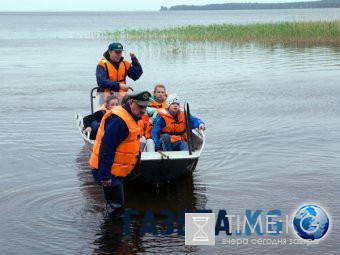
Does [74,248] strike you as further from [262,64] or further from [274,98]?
[262,64]

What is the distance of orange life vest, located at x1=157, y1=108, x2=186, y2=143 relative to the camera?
10.1 metres

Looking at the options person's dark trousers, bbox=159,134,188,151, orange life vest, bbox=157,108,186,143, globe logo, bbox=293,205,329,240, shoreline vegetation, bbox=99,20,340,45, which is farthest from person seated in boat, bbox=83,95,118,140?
shoreline vegetation, bbox=99,20,340,45

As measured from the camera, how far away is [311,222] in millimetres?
8328

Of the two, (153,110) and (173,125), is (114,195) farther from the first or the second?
(153,110)

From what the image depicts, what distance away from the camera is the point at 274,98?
19109mm

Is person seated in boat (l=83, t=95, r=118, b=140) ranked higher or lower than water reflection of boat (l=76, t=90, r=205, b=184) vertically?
higher

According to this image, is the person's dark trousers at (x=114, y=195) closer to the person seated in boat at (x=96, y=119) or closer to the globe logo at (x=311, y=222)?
the globe logo at (x=311, y=222)

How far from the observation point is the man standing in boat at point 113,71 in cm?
1147

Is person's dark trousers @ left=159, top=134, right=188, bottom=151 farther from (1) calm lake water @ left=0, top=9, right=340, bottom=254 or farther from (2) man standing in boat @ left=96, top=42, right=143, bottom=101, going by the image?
(2) man standing in boat @ left=96, top=42, right=143, bottom=101

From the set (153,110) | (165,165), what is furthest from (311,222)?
(153,110)

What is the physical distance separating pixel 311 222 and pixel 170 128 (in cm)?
277

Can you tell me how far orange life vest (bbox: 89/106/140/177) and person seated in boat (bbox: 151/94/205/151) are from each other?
2.73 m

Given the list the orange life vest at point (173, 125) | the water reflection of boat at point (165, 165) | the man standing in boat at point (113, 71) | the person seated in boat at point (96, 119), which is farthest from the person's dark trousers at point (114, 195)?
the man standing in boat at point (113, 71)

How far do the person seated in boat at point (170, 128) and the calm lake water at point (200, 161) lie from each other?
24.0 inches
